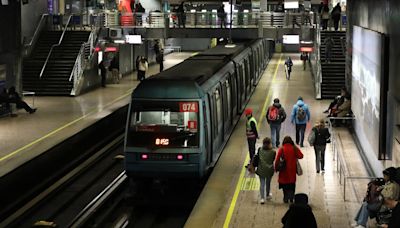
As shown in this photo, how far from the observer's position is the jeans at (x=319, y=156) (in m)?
19.0

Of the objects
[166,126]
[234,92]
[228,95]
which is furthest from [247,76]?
[166,126]

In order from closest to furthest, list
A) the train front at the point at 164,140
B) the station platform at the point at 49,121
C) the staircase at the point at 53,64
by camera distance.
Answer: the train front at the point at 164,140, the station platform at the point at 49,121, the staircase at the point at 53,64

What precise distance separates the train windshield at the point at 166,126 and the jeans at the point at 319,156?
344cm

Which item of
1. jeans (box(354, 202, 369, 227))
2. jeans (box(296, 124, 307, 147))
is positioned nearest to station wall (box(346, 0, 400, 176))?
jeans (box(354, 202, 369, 227))

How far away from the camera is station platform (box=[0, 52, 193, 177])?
23041mm

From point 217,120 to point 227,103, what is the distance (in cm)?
305

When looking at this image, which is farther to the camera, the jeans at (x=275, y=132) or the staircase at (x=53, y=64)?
the staircase at (x=53, y=64)

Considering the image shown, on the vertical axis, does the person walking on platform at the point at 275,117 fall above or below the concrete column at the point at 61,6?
below

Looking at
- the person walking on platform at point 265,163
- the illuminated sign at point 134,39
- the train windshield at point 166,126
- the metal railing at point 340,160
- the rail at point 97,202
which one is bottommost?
the rail at point 97,202

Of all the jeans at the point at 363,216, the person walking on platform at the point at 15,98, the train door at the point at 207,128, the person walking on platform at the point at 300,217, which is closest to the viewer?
the person walking on platform at the point at 300,217

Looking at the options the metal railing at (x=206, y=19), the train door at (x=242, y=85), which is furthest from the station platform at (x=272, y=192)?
the metal railing at (x=206, y=19)

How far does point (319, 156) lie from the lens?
1927 cm

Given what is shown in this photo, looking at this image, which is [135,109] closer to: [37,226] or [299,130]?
[37,226]

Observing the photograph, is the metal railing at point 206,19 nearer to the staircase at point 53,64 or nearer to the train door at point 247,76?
the staircase at point 53,64
